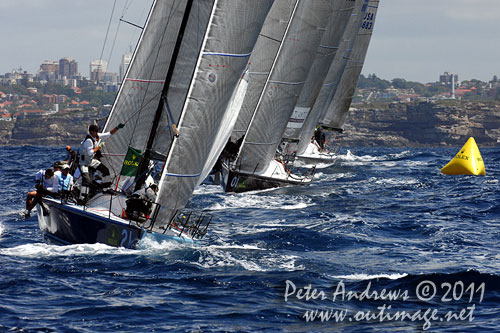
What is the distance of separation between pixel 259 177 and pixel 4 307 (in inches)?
566

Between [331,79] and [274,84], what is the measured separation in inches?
472

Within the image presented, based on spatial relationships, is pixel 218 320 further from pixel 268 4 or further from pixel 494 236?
pixel 494 236

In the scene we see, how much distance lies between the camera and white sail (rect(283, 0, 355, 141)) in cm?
2866

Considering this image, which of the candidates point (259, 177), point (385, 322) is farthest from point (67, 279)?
point (259, 177)

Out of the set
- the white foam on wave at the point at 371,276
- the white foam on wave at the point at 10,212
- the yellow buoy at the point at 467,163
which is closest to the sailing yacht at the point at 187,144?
the white foam on wave at the point at 371,276

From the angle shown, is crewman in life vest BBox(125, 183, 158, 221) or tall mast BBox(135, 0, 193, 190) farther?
tall mast BBox(135, 0, 193, 190)

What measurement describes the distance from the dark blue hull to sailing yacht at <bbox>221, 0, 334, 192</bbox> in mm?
10696

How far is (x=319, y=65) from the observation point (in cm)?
2889

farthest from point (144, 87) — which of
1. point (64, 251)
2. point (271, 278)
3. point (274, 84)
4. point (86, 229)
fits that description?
point (274, 84)

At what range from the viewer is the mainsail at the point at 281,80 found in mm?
23297

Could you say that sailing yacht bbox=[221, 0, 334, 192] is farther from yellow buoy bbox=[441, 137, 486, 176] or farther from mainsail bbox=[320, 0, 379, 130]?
mainsail bbox=[320, 0, 379, 130]

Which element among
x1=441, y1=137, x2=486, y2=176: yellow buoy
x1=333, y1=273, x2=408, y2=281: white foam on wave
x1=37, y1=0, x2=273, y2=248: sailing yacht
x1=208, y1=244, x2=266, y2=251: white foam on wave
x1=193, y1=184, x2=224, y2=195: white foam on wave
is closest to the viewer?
x1=333, y1=273, x2=408, y2=281: white foam on wave

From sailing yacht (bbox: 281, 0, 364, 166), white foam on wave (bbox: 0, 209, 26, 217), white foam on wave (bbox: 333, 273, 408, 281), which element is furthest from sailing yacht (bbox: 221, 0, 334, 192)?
white foam on wave (bbox: 333, 273, 408, 281)

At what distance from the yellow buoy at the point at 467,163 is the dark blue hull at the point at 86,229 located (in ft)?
66.2
